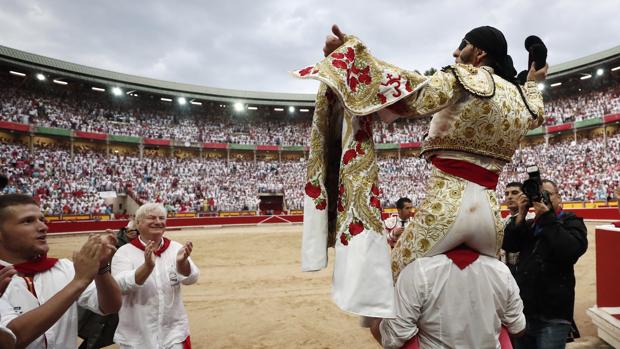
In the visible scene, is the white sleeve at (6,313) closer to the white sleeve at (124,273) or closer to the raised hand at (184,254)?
the white sleeve at (124,273)

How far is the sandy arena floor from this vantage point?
482cm

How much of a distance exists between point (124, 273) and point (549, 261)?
3.19 metres

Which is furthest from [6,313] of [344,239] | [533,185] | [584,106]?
[584,106]

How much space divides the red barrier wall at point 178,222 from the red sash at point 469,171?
72.8 feet

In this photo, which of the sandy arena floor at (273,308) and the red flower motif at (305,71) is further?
the sandy arena floor at (273,308)

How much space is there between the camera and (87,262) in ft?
5.77

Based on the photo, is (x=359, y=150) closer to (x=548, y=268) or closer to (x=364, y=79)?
(x=364, y=79)

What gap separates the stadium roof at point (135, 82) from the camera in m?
27.2

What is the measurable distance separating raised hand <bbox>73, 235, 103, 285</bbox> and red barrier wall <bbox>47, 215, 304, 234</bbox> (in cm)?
2118

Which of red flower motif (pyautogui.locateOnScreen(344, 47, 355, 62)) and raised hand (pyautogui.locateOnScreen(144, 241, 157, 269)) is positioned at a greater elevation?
red flower motif (pyautogui.locateOnScreen(344, 47, 355, 62))

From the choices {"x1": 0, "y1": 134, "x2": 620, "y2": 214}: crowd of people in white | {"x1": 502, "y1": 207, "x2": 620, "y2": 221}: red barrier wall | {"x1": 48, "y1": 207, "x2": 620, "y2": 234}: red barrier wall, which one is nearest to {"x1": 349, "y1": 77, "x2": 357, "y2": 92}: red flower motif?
{"x1": 48, "y1": 207, "x2": 620, "y2": 234}: red barrier wall

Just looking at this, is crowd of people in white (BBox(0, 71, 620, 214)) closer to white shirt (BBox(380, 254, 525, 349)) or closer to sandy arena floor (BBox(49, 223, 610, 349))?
sandy arena floor (BBox(49, 223, 610, 349))

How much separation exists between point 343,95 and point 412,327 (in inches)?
39.1

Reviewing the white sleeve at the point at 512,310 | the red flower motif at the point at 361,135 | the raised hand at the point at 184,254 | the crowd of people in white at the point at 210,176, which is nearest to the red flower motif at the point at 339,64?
the red flower motif at the point at 361,135
